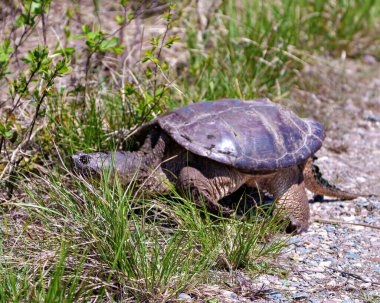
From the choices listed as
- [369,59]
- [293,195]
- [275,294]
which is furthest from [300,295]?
[369,59]

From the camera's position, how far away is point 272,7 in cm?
621

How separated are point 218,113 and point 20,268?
1.47m

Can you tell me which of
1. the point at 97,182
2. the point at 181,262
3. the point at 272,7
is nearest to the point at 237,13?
the point at 272,7

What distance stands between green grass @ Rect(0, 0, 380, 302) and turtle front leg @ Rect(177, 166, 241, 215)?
8 cm

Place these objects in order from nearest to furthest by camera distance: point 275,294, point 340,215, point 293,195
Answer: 1. point 275,294
2. point 293,195
3. point 340,215

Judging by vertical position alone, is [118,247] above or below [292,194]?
above

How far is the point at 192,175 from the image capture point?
11.9 ft

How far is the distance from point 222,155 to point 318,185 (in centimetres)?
85

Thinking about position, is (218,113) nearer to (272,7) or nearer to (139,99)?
(139,99)

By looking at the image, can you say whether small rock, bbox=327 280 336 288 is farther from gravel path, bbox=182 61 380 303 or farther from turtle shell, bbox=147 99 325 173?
turtle shell, bbox=147 99 325 173

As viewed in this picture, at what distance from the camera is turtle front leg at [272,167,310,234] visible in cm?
379

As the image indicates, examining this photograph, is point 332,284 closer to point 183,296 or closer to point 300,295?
point 300,295

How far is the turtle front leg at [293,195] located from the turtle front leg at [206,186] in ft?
0.89

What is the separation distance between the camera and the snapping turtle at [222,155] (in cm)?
362
